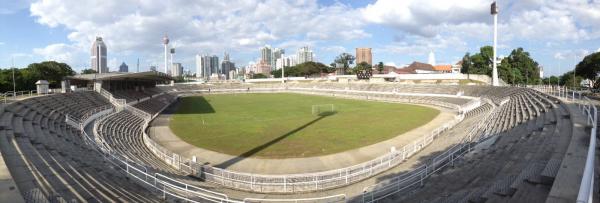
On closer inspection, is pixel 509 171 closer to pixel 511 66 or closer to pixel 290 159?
pixel 290 159

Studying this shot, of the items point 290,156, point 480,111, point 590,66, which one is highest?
point 590,66

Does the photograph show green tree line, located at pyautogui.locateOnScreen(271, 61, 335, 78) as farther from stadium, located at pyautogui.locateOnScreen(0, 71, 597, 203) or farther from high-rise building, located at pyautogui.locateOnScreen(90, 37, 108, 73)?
stadium, located at pyautogui.locateOnScreen(0, 71, 597, 203)

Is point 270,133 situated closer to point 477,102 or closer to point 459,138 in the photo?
point 459,138

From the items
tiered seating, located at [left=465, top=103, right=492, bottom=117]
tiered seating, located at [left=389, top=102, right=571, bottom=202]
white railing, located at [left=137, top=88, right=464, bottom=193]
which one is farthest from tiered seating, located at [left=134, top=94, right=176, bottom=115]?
tiered seating, located at [left=389, top=102, right=571, bottom=202]

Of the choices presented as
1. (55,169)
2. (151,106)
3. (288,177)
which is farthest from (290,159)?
(151,106)

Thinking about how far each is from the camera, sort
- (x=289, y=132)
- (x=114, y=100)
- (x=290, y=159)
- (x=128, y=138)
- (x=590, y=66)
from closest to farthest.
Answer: (x=290, y=159), (x=128, y=138), (x=289, y=132), (x=114, y=100), (x=590, y=66)

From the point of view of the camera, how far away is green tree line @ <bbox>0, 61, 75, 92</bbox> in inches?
2292

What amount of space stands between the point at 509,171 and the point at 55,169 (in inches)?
578

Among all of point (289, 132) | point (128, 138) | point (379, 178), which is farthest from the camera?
point (289, 132)

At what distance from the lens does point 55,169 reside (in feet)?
38.1

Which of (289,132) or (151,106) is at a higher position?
(151,106)

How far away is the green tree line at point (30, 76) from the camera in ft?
191

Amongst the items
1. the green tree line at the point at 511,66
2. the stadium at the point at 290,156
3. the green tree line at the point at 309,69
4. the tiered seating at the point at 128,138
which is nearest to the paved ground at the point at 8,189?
the stadium at the point at 290,156

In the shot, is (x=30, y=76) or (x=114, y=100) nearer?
(x=114, y=100)
